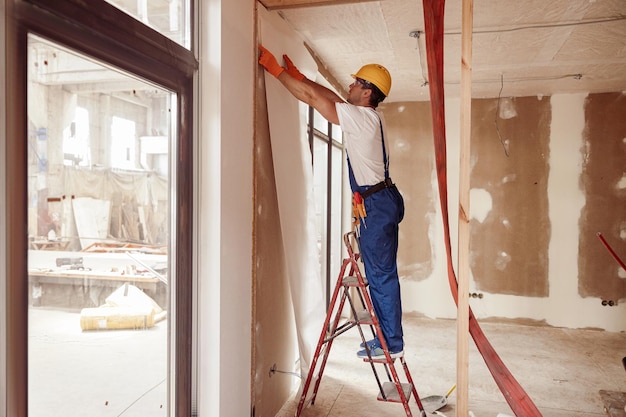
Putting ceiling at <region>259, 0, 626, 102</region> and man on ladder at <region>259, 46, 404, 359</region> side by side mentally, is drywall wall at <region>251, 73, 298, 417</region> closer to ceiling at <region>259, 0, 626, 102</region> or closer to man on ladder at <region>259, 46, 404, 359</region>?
man on ladder at <region>259, 46, 404, 359</region>

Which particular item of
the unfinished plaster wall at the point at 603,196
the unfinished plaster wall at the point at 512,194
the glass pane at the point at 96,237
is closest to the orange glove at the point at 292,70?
the glass pane at the point at 96,237

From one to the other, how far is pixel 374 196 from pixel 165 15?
57.5 inches

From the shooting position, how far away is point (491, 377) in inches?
144

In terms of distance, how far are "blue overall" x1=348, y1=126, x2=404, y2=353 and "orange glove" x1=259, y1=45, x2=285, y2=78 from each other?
870 millimetres

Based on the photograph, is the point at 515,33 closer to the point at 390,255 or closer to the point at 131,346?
the point at 390,255

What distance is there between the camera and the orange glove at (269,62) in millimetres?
2533

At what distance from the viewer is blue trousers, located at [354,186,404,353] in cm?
271

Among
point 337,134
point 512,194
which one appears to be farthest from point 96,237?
point 512,194

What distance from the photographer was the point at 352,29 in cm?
330

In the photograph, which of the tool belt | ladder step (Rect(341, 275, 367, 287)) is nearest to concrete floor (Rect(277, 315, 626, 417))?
ladder step (Rect(341, 275, 367, 287))

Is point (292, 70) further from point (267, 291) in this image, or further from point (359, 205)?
point (267, 291)

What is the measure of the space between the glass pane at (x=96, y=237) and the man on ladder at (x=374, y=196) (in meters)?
1.05

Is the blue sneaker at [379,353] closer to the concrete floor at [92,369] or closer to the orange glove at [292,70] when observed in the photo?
the concrete floor at [92,369]

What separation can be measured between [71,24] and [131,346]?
1136mm
